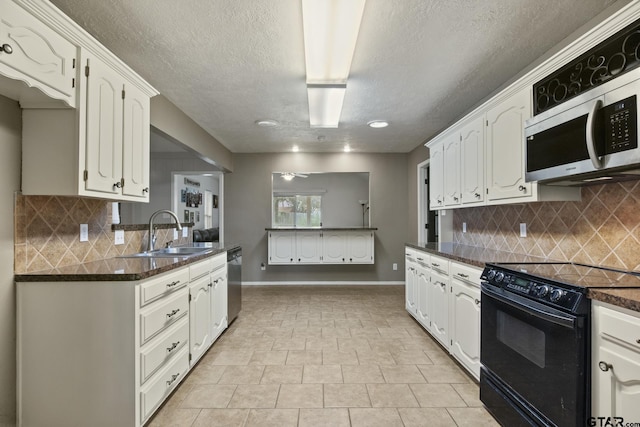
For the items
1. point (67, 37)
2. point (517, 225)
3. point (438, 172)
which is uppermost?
point (67, 37)

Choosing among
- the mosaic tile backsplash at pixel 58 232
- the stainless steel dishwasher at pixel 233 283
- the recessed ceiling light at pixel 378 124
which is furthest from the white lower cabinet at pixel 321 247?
the mosaic tile backsplash at pixel 58 232

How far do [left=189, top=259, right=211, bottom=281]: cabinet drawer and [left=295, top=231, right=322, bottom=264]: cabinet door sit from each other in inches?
109

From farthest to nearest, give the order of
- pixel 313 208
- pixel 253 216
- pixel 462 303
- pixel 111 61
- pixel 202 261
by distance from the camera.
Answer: pixel 313 208
pixel 253 216
pixel 202 261
pixel 462 303
pixel 111 61

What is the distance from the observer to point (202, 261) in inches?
104

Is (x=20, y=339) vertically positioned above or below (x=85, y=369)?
above

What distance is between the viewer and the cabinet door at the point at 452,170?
3098 mm

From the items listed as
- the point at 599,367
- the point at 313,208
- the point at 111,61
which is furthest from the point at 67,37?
the point at 313,208

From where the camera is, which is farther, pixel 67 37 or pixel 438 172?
pixel 438 172

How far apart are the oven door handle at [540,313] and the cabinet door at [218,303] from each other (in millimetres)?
2256

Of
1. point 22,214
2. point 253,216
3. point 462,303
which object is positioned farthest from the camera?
point 253,216

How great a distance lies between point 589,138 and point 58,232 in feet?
9.72

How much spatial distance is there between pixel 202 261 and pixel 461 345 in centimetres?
215

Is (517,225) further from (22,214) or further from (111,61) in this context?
(22,214)

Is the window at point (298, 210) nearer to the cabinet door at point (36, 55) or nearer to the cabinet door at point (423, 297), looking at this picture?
the cabinet door at point (423, 297)
